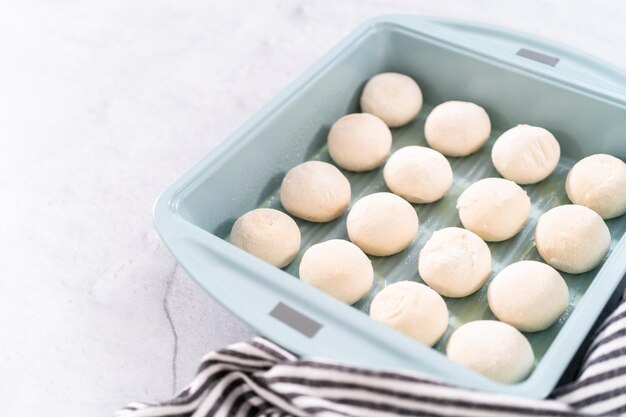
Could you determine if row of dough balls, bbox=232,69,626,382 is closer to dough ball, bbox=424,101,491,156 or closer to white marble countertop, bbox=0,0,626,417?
dough ball, bbox=424,101,491,156

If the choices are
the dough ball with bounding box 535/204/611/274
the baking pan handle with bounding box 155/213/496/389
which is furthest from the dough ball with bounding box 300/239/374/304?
the dough ball with bounding box 535/204/611/274

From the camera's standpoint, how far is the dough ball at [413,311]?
0.87 meters

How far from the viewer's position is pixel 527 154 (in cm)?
106

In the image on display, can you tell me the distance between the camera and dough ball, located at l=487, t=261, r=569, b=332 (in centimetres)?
88

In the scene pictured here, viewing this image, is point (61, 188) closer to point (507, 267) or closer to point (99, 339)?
point (99, 339)

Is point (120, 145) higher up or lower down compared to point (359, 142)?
lower down

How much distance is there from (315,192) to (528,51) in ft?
1.28

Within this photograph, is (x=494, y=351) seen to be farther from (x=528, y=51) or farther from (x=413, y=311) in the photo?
(x=528, y=51)

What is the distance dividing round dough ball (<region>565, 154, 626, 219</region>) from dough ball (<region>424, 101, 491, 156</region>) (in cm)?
15

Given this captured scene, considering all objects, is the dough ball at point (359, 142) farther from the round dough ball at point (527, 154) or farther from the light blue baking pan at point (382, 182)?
the round dough ball at point (527, 154)

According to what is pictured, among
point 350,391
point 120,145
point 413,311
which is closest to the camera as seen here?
point 350,391

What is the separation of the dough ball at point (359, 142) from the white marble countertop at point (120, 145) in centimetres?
23

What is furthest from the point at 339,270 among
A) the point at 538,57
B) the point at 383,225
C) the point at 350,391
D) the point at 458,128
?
the point at 538,57

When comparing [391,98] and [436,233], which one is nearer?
[436,233]
